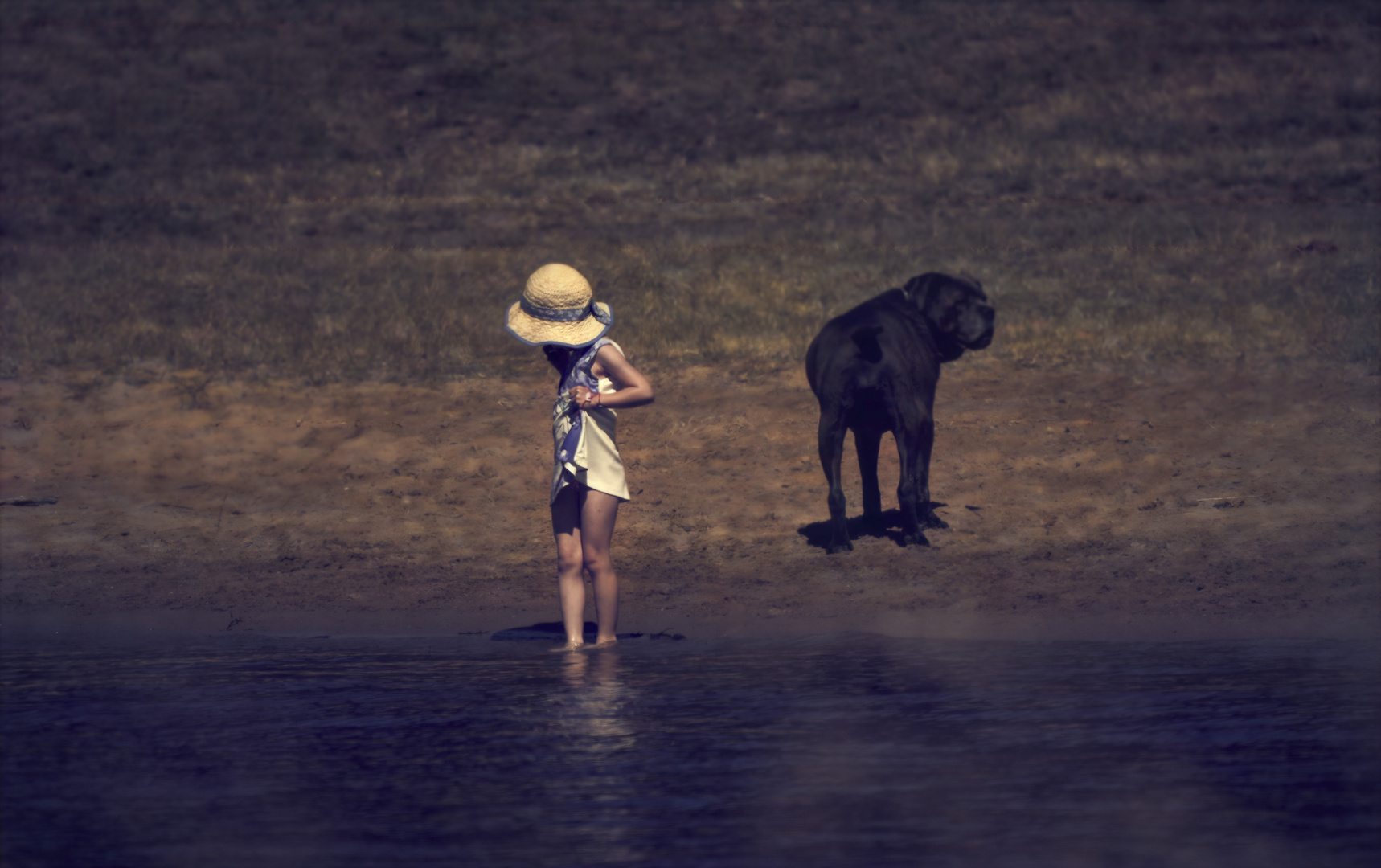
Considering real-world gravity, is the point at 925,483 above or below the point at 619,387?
below

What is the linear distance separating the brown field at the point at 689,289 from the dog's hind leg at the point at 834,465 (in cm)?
25

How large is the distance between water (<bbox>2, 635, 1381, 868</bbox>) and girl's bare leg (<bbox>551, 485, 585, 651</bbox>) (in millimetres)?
156

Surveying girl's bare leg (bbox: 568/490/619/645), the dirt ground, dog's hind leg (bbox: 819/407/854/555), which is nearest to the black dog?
dog's hind leg (bbox: 819/407/854/555)

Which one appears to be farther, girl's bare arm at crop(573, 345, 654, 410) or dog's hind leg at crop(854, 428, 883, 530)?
dog's hind leg at crop(854, 428, 883, 530)

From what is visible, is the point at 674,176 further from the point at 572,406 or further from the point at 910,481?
the point at 572,406

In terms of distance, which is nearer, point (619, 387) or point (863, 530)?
point (619, 387)

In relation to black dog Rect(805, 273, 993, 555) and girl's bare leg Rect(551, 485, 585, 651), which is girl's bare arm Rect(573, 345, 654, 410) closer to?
girl's bare leg Rect(551, 485, 585, 651)

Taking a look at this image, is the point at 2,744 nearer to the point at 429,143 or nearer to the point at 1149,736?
the point at 1149,736

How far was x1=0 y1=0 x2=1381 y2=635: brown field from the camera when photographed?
982 centimetres

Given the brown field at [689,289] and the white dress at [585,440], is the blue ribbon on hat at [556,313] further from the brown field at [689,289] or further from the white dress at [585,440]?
the brown field at [689,289]

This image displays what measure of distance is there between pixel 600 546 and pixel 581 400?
68 centimetres

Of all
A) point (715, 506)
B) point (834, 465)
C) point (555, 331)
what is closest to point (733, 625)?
point (834, 465)

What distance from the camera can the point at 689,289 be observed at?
18.8m

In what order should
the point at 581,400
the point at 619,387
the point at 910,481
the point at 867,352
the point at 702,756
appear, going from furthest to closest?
the point at 910,481 → the point at 867,352 → the point at 619,387 → the point at 581,400 → the point at 702,756
